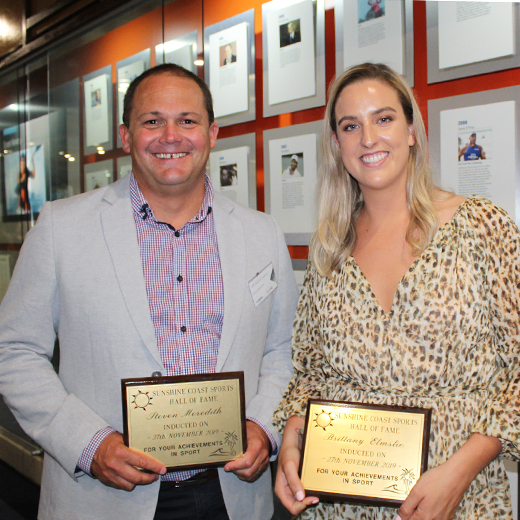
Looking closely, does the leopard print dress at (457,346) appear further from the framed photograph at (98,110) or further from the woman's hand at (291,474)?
the framed photograph at (98,110)

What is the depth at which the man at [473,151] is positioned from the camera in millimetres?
2148

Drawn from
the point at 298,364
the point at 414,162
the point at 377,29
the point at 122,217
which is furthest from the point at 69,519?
the point at 377,29

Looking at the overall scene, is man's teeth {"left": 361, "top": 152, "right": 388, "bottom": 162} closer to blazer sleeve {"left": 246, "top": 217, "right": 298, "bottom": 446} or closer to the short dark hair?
blazer sleeve {"left": 246, "top": 217, "right": 298, "bottom": 446}

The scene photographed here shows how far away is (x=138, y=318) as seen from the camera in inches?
67.1

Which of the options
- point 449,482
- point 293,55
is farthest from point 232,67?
point 449,482

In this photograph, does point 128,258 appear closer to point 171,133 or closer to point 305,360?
point 171,133

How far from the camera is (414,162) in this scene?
1.80 meters

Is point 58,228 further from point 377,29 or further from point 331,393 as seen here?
point 377,29

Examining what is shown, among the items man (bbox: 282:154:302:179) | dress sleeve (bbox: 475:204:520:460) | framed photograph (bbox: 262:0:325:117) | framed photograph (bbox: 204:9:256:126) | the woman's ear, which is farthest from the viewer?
framed photograph (bbox: 204:9:256:126)

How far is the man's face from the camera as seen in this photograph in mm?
1843

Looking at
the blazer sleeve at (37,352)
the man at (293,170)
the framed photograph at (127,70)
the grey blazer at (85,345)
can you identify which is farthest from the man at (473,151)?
the framed photograph at (127,70)

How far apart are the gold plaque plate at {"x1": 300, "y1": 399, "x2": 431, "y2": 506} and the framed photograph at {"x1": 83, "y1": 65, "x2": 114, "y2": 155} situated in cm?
297

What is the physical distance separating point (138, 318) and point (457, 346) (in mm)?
1036

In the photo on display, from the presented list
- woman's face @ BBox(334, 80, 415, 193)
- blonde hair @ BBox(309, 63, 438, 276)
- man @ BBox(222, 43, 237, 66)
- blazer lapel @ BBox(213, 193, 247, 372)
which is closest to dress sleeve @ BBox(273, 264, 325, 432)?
blonde hair @ BBox(309, 63, 438, 276)
